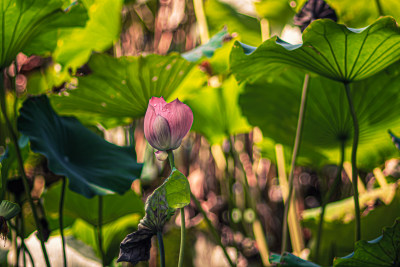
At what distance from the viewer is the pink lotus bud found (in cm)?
45

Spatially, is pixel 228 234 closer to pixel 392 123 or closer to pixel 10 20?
pixel 392 123

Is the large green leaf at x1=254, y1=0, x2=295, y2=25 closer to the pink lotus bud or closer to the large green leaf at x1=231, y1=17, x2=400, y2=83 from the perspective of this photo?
the large green leaf at x1=231, y1=17, x2=400, y2=83

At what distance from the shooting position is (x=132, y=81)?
2.69 feet

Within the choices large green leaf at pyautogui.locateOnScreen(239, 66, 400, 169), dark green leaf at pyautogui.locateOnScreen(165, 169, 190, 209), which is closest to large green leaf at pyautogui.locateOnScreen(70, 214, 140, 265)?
large green leaf at pyautogui.locateOnScreen(239, 66, 400, 169)

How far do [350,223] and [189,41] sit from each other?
1235 mm

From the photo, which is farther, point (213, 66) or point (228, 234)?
point (228, 234)

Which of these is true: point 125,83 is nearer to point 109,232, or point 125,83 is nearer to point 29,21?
point 29,21

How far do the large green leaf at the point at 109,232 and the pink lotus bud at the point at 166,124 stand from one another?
551 mm

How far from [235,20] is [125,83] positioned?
628 millimetres

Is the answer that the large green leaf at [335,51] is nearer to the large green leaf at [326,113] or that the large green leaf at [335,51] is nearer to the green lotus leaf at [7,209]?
the large green leaf at [326,113]

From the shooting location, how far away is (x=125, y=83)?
83cm

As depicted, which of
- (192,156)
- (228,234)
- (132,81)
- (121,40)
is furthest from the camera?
(121,40)

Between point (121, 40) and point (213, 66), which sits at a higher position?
point (213, 66)

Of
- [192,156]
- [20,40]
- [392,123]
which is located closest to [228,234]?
[192,156]
